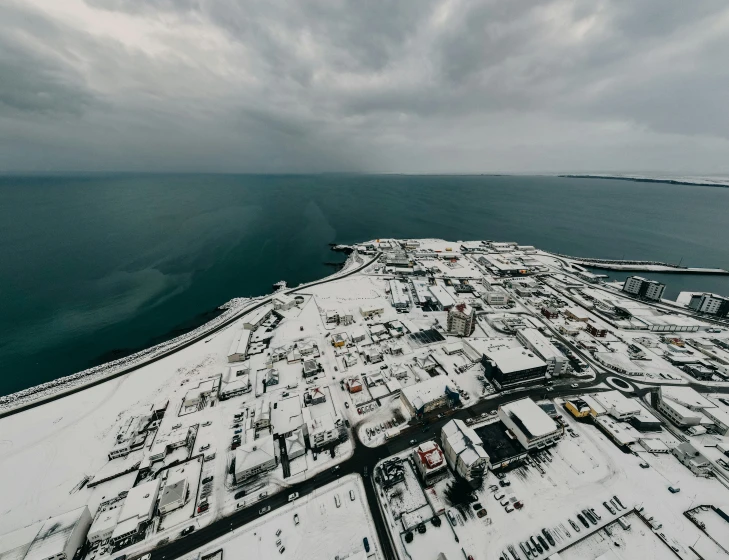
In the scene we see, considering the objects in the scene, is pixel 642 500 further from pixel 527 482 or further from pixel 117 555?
pixel 117 555

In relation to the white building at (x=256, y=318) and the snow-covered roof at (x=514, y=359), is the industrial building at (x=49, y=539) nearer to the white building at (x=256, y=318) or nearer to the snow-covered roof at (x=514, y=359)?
the white building at (x=256, y=318)

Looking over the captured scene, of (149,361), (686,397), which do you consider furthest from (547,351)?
(149,361)

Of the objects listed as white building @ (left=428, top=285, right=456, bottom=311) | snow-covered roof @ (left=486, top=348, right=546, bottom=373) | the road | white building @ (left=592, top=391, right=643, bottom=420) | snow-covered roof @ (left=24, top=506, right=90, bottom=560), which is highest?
snow-covered roof @ (left=486, top=348, right=546, bottom=373)

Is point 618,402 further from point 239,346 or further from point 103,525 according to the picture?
point 103,525

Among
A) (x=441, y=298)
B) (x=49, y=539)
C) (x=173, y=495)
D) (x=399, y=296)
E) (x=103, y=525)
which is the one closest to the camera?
(x=49, y=539)

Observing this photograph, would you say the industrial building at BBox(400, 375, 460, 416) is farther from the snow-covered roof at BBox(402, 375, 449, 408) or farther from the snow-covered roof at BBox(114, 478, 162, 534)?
the snow-covered roof at BBox(114, 478, 162, 534)

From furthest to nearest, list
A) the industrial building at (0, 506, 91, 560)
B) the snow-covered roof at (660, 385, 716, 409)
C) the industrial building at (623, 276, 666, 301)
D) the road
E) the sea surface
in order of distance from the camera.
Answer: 1. the industrial building at (623, 276, 666, 301)
2. the sea surface
3. the road
4. the snow-covered roof at (660, 385, 716, 409)
5. the industrial building at (0, 506, 91, 560)

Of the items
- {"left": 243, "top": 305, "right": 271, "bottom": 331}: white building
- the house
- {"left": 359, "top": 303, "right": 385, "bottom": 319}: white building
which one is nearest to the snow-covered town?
the house
